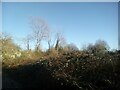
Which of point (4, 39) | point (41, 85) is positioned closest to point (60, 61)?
point (41, 85)

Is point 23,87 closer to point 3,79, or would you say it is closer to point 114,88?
point 3,79

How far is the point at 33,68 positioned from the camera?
1547 cm

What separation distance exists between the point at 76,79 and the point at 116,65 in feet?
5.62

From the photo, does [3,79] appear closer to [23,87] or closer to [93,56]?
[23,87]

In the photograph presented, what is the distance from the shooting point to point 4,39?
928 inches

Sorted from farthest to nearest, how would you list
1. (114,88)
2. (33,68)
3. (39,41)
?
(39,41) < (33,68) < (114,88)

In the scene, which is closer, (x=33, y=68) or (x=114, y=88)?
(x=114, y=88)

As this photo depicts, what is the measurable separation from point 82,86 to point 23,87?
475 centimetres

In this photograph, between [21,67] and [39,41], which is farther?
[39,41]

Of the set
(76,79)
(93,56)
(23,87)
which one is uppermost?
(93,56)

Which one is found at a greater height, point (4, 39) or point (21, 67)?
point (4, 39)

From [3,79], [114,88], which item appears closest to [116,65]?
[114,88]

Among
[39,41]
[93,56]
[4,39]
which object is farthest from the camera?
[39,41]

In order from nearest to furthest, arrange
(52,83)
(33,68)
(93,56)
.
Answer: (52,83), (93,56), (33,68)
